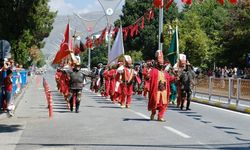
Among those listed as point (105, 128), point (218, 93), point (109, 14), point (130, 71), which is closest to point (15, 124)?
point (105, 128)

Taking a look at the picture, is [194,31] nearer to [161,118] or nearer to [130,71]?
[130,71]

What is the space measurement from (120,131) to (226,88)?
480 inches

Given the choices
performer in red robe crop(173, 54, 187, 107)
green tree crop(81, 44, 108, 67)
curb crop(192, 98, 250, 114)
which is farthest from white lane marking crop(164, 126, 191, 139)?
green tree crop(81, 44, 108, 67)

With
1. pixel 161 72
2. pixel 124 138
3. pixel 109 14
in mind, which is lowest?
pixel 124 138

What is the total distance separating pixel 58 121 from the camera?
15578 mm

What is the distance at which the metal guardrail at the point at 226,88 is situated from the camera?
22469 mm

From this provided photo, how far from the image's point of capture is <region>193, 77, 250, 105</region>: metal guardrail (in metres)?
22.5

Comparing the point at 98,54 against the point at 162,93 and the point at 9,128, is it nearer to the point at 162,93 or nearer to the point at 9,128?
the point at 162,93

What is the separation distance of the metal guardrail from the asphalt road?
4.16 meters

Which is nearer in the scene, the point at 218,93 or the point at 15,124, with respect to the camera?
the point at 15,124

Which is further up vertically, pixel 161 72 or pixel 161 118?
pixel 161 72

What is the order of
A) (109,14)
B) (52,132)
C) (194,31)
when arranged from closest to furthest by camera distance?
(52,132) → (109,14) → (194,31)

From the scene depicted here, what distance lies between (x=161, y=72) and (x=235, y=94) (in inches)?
346

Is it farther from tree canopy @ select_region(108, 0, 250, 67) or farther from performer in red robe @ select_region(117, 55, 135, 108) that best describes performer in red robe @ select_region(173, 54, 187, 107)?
tree canopy @ select_region(108, 0, 250, 67)
